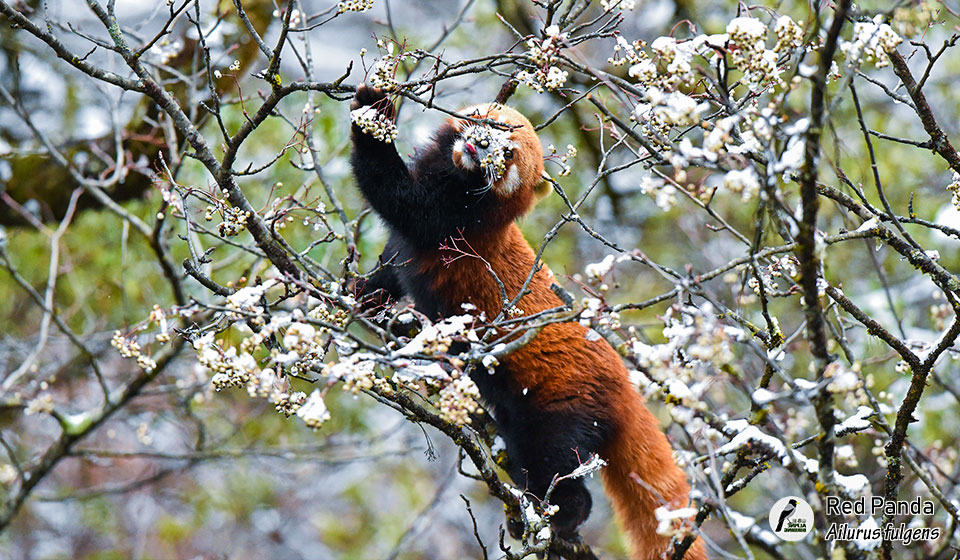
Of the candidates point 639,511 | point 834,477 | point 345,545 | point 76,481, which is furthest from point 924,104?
point 76,481

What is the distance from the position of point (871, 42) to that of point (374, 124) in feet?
5.10

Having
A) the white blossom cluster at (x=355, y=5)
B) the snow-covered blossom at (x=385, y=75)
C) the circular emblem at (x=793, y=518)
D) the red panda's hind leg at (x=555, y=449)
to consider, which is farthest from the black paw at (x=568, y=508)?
the white blossom cluster at (x=355, y=5)

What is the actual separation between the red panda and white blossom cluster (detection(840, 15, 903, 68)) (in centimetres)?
199

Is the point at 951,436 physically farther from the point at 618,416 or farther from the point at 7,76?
the point at 7,76

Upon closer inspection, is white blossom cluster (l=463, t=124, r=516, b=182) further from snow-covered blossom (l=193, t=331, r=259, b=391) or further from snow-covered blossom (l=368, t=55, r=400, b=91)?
snow-covered blossom (l=193, t=331, r=259, b=391)

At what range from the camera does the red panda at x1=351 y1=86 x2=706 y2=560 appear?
4172mm

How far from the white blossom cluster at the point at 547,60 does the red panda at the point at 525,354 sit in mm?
1206

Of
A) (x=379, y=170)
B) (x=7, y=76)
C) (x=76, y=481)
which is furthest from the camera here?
(x=76, y=481)

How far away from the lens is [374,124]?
292 cm

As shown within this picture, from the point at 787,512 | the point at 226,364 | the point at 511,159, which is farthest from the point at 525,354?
the point at 226,364

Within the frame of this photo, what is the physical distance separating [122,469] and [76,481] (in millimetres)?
556

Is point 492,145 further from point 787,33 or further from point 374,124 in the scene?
point 787,33

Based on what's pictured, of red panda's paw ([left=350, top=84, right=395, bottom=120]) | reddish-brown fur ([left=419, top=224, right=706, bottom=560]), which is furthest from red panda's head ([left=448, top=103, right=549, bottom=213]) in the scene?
red panda's paw ([left=350, top=84, right=395, bottom=120])

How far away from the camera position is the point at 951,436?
5992mm
